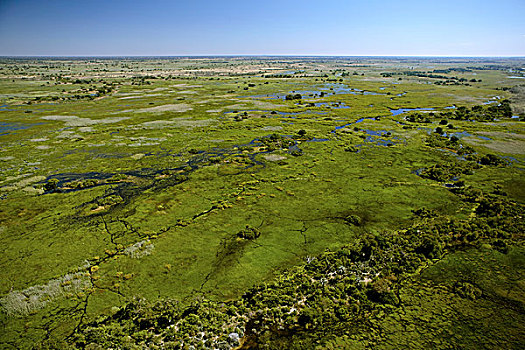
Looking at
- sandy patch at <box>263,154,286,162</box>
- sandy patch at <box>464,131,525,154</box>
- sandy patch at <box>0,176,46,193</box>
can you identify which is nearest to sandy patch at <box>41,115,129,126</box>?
sandy patch at <box>0,176,46,193</box>

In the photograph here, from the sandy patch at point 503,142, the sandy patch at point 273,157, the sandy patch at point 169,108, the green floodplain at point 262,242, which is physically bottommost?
the green floodplain at point 262,242

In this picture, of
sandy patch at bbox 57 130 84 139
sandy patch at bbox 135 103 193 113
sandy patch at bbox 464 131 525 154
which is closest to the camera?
sandy patch at bbox 464 131 525 154

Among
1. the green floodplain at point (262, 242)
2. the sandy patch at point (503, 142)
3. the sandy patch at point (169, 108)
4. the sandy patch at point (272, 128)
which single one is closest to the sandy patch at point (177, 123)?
the green floodplain at point (262, 242)

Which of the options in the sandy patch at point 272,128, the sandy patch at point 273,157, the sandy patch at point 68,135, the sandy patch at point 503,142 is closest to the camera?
the sandy patch at point 273,157

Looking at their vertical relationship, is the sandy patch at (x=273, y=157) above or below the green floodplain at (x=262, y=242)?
above

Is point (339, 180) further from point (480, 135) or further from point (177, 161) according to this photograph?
point (480, 135)

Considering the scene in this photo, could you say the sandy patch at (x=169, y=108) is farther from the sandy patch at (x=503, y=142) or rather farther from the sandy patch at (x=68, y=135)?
the sandy patch at (x=503, y=142)

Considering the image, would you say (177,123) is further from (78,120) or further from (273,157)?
(273,157)

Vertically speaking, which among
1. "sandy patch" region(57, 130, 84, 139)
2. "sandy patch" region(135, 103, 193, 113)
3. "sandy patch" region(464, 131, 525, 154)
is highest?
"sandy patch" region(135, 103, 193, 113)

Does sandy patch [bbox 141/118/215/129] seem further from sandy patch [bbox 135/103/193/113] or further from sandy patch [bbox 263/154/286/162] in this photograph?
sandy patch [bbox 263/154/286/162]

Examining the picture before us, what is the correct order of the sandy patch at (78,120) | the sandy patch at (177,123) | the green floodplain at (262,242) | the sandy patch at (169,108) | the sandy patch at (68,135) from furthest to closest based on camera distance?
the sandy patch at (169,108) < the sandy patch at (78,120) < the sandy patch at (177,123) < the sandy patch at (68,135) < the green floodplain at (262,242)
